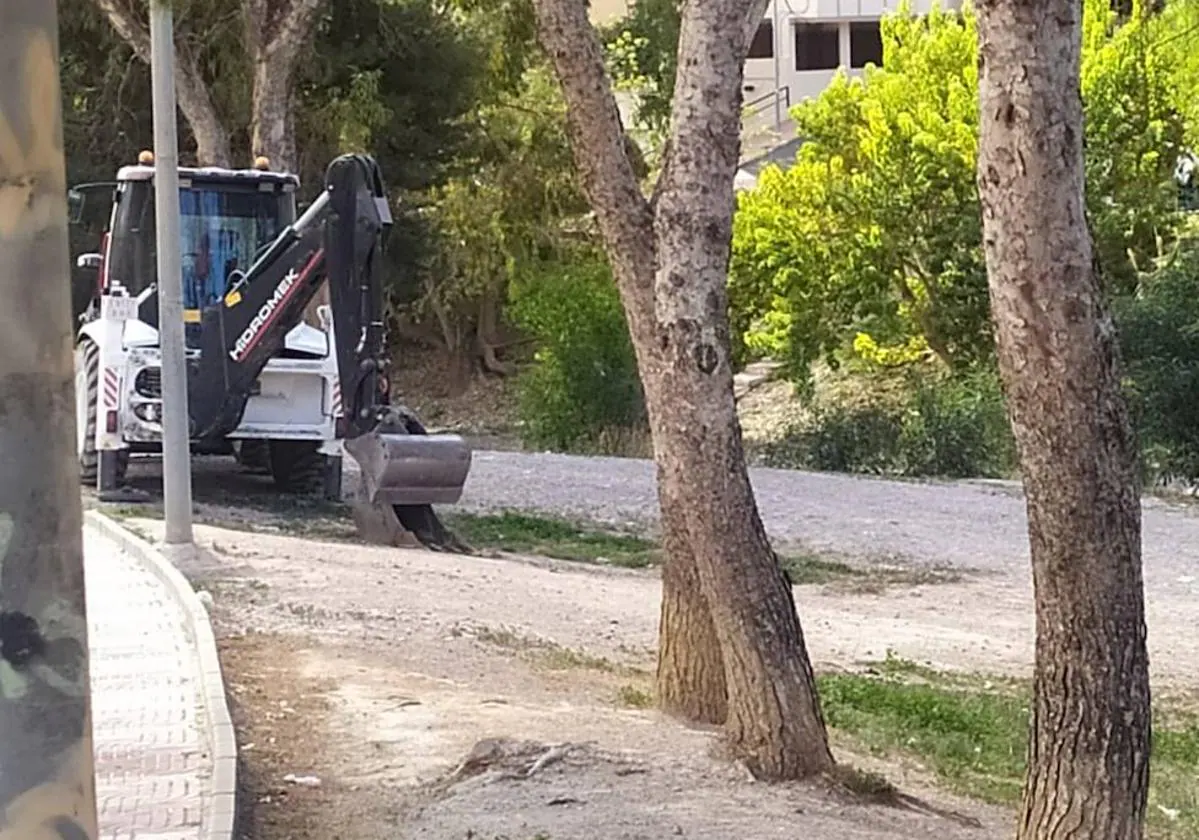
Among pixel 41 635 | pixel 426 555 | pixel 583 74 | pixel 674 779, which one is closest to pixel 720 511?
pixel 674 779

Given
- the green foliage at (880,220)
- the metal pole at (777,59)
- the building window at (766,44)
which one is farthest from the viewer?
the building window at (766,44)

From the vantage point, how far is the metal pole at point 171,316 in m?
13.4

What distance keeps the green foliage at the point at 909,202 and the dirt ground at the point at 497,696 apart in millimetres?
19276

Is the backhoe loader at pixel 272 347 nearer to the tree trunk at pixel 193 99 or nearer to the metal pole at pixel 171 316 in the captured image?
the metal pole at pixel 171 316

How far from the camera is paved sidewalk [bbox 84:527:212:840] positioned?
7.22 meters

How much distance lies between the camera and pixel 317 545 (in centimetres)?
1501

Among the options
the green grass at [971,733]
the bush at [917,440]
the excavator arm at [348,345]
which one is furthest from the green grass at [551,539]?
the bush at [917,440]

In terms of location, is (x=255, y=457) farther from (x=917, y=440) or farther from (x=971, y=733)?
(x=971, y=733)

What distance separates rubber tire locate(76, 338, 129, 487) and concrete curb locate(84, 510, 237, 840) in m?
1.75

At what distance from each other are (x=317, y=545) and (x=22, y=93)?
11524 mm

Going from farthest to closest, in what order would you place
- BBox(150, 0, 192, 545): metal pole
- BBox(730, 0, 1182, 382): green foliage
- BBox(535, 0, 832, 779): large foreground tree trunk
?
1. BBox(730, 0, 1182, 382): green foliage
2. BBox(150, 0, 192, 545): metal pole
3. BBox(535, 0, 832, 779): large foreground tree trunk

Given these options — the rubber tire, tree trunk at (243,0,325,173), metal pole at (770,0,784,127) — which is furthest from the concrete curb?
metal pole at (770,0,784,127)

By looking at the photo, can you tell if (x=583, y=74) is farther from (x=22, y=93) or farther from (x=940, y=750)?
(x=22, y=93)

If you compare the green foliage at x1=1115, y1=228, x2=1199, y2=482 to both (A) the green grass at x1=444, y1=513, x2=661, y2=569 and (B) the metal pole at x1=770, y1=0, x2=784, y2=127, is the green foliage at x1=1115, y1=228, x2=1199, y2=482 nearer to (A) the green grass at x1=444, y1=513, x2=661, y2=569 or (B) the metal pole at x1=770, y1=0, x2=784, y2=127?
(A) the green grass at x1=444, y1=513, x2=661, y2=569
